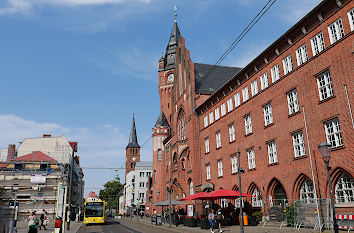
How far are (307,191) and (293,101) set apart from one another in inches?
253

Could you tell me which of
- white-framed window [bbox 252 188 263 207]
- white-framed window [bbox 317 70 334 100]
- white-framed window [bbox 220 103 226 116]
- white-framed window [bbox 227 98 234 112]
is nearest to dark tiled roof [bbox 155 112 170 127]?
white-framed window [bbox 220 103 226 116]

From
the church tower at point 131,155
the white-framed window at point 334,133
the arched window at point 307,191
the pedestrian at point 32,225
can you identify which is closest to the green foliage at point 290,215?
the arched window at point 307,191

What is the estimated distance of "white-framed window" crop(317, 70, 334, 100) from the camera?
1958 cm

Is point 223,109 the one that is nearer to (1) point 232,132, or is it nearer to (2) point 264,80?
(1) point 232,132

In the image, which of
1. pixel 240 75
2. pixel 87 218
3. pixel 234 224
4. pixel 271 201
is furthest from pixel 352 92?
pixel 87 218

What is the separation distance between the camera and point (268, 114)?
26141mm

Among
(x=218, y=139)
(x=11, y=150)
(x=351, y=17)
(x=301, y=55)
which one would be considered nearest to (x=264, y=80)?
(x=301, y=55)

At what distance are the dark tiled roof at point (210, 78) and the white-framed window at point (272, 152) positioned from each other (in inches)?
662

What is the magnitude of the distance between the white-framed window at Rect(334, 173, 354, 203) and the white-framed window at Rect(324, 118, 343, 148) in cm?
193

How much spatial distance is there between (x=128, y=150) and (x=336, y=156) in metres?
105

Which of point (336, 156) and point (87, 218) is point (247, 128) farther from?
point (87, 218)

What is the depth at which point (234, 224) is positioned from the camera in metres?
28.6

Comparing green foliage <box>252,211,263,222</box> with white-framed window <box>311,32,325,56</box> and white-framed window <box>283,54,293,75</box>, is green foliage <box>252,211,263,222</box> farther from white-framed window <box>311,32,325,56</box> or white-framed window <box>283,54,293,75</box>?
white-framed window <box>311,32,325,56</box>

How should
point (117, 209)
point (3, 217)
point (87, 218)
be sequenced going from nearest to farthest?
point (3, 217) → point (87, 218) → point (117, 209)
